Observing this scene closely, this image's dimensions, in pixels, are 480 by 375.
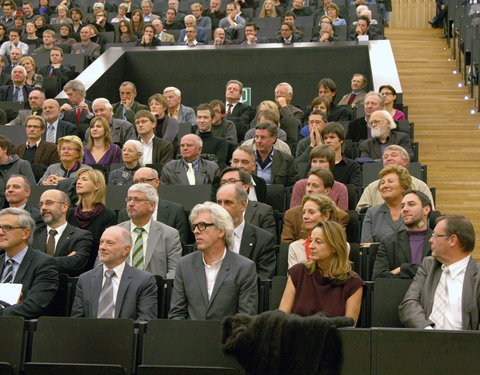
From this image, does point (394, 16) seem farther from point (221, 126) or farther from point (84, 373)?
point (84, 373)

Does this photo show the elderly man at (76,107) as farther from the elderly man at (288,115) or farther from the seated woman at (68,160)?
the seated woman at (68,160)

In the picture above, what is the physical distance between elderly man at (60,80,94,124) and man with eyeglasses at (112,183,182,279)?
3.05m

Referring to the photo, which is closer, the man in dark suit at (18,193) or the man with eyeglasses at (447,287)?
the man with eyeglasses at (447,287)

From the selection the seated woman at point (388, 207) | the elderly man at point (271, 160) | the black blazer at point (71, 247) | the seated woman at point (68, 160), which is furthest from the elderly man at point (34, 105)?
the seated woman at point (388, 207)

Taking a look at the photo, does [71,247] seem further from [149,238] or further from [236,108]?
[236,108]

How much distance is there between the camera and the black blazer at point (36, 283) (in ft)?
14.9

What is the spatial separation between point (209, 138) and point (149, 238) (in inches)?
82.8

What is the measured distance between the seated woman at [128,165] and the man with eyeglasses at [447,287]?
2376 mm

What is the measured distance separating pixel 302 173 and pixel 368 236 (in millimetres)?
1263

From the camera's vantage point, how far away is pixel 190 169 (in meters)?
6.25

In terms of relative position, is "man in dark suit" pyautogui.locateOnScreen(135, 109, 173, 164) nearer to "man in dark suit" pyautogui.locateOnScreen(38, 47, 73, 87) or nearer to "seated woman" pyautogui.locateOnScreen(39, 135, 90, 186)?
"seated woman" pyautogui.locateOnScreen(39, 135, 90, 186)

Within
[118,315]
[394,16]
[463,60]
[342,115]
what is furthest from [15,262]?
[394,16]

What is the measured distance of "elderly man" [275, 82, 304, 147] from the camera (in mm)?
7543

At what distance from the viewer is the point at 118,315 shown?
4.49 meters
